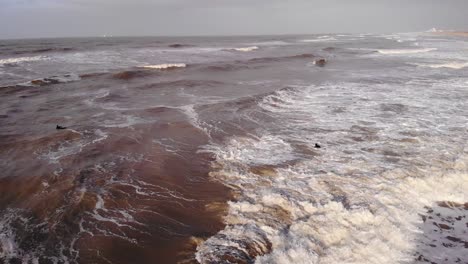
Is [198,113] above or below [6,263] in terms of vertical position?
above

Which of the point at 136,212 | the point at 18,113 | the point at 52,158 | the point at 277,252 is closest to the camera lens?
the point at 277,252

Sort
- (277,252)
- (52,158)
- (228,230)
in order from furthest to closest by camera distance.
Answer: (52,158), (228,230), (277,252)

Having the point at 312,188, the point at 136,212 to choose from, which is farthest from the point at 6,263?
the point at 312,188

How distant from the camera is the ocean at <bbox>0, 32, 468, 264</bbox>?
4.50m

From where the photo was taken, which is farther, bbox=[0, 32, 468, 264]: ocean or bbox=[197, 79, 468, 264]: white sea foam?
bbox=[0, 32, 468, 264]: ocean

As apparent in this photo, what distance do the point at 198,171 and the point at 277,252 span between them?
3028 mm

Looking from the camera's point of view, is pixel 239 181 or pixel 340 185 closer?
pixel 340 185

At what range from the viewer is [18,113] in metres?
12.4

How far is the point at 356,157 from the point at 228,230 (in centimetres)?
377

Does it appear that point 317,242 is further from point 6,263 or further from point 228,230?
point 6,263

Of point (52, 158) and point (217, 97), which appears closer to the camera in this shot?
point (52, 158)

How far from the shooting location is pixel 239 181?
20.7 ft

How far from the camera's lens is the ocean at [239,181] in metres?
4.50

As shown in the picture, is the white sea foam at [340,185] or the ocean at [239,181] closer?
the white sea foam at [340,185]
